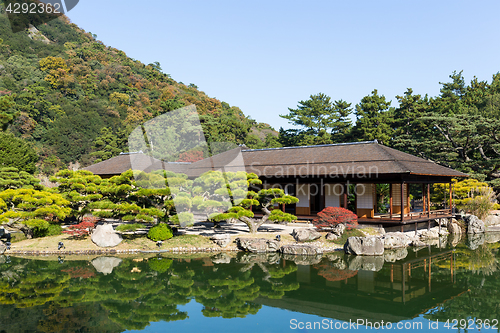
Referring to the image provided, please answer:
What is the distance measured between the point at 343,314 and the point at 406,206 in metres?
13.5

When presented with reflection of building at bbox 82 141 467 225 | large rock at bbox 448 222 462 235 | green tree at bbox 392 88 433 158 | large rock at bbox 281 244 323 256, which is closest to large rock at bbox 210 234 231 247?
large rock at bbox 281 244 323 256

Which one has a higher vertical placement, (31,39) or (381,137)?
(31,39)

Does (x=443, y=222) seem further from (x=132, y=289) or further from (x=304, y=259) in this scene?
(x=132, y=289)

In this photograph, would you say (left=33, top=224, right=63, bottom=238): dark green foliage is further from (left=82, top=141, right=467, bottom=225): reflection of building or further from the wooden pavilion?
the wooden pavilion

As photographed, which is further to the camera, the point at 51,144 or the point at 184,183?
the point at 51,144

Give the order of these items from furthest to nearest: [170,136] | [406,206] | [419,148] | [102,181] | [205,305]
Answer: [170,136]
[419,148]
[406,206]
[102,181]
[205,305]

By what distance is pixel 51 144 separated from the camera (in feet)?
152

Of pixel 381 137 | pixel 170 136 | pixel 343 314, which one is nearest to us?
pixel 343 314

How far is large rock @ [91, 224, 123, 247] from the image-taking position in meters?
15.8

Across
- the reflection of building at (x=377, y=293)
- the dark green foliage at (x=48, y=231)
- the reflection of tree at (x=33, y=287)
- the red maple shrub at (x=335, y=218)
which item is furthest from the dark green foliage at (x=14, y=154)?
the reflection of building at (x=377, y=293)

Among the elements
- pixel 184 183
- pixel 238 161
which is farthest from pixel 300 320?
pixel 238 161

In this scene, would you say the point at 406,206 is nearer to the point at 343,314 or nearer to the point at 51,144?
the point at 343,314

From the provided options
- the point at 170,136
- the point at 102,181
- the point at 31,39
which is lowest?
the point at 102,181

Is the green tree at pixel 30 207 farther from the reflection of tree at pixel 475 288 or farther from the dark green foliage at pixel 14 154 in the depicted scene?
the reflection of tree at pixel 475 288
